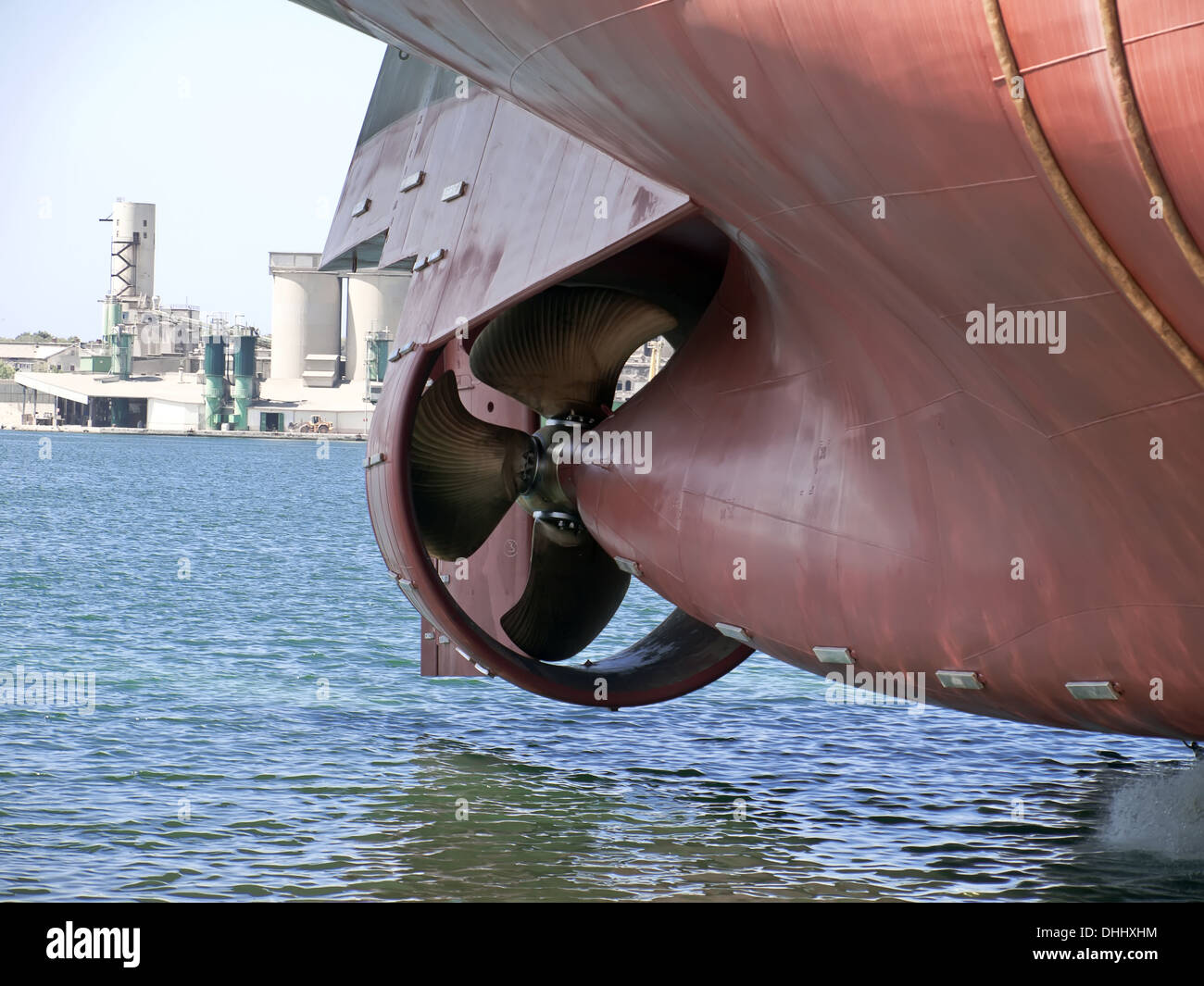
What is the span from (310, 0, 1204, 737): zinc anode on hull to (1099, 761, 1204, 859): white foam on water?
3.03 m

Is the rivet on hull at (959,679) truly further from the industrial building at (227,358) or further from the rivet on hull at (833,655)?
the industrial building at (227,358)

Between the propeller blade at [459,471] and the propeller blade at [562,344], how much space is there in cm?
37

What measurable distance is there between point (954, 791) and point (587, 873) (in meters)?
3.74

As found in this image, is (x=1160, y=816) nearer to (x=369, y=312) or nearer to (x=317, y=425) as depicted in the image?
(x=369, y=312)

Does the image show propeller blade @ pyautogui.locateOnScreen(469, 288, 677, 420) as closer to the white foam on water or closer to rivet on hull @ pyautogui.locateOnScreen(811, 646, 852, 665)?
rivet on hull @ pyautogui.locateOnScreen(811, 646, 852, 665)

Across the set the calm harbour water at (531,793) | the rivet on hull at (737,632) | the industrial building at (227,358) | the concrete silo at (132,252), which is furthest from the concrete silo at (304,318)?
the rivet on hull at (737,632)

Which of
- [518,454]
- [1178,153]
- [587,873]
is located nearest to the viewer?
[1178,153]

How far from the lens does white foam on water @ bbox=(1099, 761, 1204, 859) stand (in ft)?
32.5

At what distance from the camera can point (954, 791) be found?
11648 mm

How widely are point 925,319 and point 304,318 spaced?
323ft

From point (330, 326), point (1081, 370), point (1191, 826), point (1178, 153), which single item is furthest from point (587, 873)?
point (330, 326)

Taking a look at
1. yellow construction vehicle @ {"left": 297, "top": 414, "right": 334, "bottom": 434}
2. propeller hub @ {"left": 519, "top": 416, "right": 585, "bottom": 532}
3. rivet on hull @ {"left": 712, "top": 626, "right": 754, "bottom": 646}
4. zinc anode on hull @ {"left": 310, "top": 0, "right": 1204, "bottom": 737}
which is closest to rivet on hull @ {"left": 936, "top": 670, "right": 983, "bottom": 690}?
zinc anode on hull @ {"left": 310, "top": 0, "right": 1204, "bottom": 737}

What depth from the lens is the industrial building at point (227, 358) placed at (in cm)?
9988
